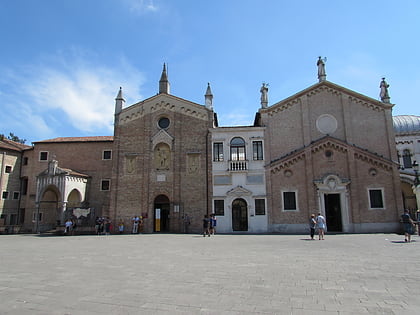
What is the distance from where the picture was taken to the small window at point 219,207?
26.1 meters

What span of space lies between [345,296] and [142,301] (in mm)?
3998

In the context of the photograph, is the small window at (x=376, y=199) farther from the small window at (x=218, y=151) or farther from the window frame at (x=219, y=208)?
the small window at (x=218, y=151)

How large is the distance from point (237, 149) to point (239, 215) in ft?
19.5

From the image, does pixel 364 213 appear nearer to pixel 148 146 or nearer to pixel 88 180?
pixel 148 146

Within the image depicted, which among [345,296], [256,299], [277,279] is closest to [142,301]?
[256,299]

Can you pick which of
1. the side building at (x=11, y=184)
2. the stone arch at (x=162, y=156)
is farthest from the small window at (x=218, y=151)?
the side building at (x=11, y=184)

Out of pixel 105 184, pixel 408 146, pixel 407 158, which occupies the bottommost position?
pixel 105 184

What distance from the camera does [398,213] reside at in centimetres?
2391

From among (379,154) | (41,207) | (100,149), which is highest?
(100,149)

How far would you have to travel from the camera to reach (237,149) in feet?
89.2

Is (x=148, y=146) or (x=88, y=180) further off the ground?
(x=148, y=146)

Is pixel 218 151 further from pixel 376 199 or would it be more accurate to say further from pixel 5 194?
pixel 5 194

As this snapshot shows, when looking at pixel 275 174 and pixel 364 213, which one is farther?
pixel 275 174

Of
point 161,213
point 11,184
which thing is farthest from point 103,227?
point 11,184
